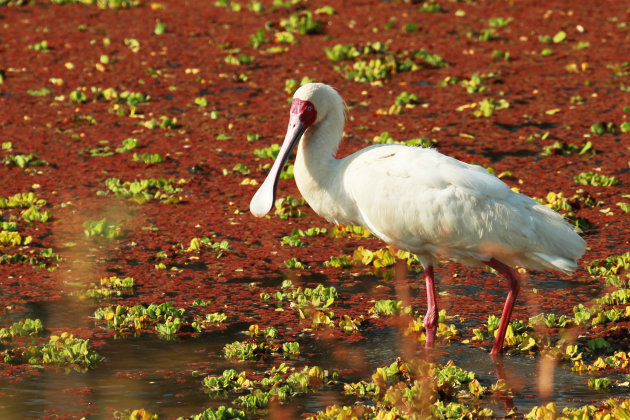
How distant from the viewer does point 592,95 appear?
12820mm

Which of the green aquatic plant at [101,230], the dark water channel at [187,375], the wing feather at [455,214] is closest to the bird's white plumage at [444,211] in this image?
the wing feather at [455,214]

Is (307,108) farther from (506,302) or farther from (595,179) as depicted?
(595,179)

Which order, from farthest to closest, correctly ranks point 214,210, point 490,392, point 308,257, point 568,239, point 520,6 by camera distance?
point 520,6 → point 214,210 → point 308,257 → point 568,239 → point 490,392

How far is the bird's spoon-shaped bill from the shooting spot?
7406mm

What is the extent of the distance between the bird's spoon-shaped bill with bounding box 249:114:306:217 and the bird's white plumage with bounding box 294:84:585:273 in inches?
16.3

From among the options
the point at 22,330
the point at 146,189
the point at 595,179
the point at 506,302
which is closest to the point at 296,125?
the point at 506,302

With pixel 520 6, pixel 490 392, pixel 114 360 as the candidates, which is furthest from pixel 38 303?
pixel 520 6

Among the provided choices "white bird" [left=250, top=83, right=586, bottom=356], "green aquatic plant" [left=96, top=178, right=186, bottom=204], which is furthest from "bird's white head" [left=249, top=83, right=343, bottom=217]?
"green aquatic plant" [left=96, top=178, right=186, bottom=204]

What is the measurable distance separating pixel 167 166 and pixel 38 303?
352 cm

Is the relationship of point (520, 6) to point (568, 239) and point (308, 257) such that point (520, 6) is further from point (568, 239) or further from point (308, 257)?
point (568, 239)

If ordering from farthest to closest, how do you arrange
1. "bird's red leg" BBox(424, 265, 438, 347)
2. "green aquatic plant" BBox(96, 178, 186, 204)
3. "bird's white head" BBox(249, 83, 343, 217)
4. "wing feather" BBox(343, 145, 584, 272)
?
"green aquatic plant" BBox(96, 178, 186, 204) < "bird's white head" BBox(249, 83, 343, 217) < "bird's red leg" BBox(424, 265, 438, 347) < "wing feather" BBox(343, 145, 584, 272)

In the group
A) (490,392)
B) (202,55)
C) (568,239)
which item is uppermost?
(202,55)

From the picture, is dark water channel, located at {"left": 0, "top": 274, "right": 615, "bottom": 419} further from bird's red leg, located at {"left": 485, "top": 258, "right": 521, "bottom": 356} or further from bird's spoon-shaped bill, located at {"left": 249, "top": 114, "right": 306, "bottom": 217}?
bird's spoon-shaped bill, located at {"left": 249, "top": 114, "right": 306, "bottom": 217}

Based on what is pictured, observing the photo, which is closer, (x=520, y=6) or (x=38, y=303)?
(x=38, y=303)
